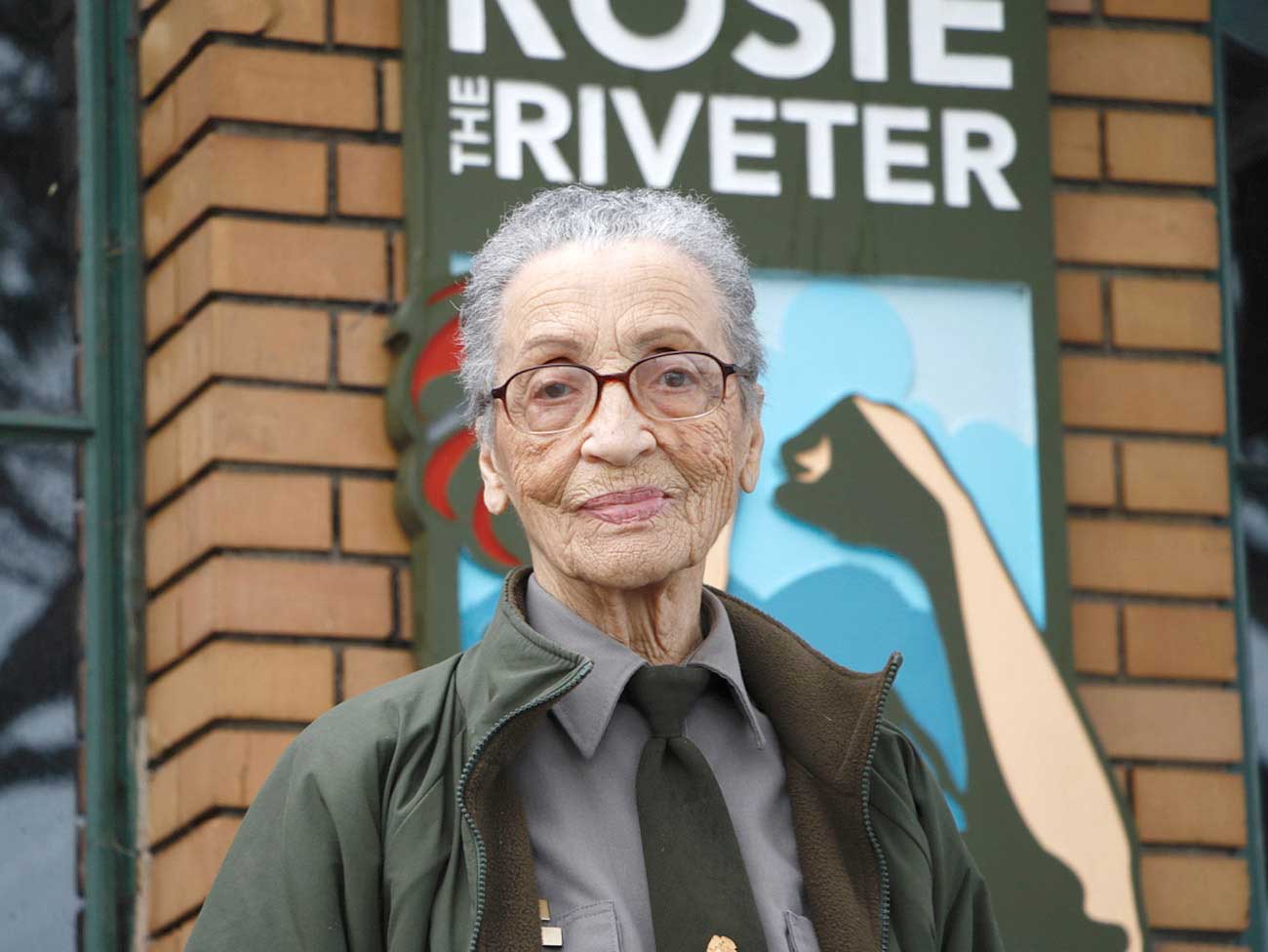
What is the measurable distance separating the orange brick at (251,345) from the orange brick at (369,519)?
20 centimetres

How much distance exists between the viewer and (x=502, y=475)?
2787 millimetres

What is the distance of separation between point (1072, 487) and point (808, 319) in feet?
1.96

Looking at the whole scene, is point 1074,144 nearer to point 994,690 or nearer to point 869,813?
point 994,690

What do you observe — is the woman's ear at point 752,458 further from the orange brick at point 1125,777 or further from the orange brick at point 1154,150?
the orange brick at point 1154,150

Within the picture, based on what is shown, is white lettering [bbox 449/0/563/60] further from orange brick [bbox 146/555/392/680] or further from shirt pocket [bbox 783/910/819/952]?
shirt pocket [bbox 783/910/819/952]

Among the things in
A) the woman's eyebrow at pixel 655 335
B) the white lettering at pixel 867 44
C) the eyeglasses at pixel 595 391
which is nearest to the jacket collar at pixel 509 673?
the eyeglasses at pixel 595 391

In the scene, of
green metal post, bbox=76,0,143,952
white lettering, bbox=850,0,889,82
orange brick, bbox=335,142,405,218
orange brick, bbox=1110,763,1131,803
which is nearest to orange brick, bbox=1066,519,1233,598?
orange brick, bbox=1110,763,1131,803

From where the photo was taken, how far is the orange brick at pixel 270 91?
14.3 ft

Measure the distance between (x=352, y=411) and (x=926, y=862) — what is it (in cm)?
189

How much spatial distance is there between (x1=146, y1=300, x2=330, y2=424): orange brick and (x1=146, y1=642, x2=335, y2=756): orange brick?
1.54ft

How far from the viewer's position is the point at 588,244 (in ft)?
9.05

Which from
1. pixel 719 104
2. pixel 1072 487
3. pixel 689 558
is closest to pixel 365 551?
pixel 719 104

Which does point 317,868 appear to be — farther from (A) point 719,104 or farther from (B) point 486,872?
(A) point 719,104

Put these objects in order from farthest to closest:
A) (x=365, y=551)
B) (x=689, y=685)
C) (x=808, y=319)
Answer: (x=808, y=319) < (x=365, y=551) < (x=689, y=685)
